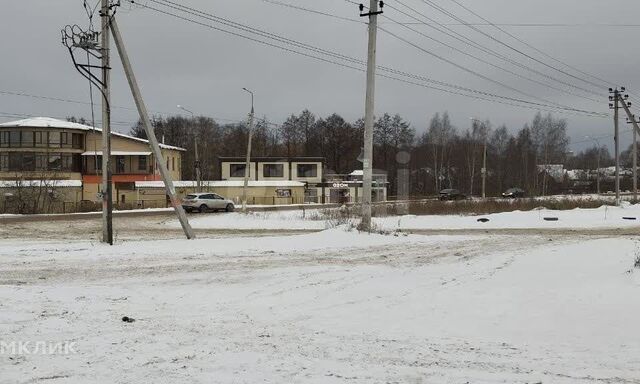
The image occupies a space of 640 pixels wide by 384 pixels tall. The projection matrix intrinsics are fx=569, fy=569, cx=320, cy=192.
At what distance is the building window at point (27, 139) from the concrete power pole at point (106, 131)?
5884cm

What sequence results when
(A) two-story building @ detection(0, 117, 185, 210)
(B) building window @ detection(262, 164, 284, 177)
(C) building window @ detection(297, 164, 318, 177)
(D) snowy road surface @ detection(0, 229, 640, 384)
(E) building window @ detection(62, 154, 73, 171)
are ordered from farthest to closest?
(B) building window @ detection(262, 164, 284, 177)
(C) building window @ detection(297, 164, 318, 177)
(E) building window @ detection(62, 154, 73, 171)
(A) two-story building @ detection(0, 117, 185, 210)
(D) snowy road surface @ detection(0, 229, 640, 384)

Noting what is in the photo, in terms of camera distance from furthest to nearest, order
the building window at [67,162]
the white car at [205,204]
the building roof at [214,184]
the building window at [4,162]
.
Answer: the building window at [67,162], the building window at [4,162], the building roof at [214,184], the white car at [205,204]

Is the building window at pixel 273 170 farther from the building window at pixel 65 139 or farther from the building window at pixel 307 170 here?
the building window at pixel 65 139

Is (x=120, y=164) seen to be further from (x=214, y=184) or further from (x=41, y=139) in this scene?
(x=214, y=184)

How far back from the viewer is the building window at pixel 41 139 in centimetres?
6869

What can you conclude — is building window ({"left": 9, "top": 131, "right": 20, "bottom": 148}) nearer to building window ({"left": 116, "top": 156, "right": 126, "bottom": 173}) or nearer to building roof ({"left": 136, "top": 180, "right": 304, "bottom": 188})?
building window ({"left": 116, "top": 156, "right": 126, "bottom": 173})

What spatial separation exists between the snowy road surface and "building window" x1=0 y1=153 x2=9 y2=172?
6289 centimetres

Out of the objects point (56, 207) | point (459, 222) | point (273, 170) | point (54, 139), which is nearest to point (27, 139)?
point (54, 139)

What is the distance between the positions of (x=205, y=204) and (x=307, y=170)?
39.8 metres

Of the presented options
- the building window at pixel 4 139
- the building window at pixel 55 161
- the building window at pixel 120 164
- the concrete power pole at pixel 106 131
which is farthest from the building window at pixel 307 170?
the concrete power pole at pixel 106 131

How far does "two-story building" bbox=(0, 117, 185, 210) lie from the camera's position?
223ft

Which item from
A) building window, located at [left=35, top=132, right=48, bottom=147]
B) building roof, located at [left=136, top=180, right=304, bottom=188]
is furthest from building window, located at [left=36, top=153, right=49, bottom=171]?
building roof, located at [left=136, top=180, right=304, bottom=188]

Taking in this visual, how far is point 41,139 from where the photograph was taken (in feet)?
226

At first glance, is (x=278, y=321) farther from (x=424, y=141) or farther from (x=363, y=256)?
(x=424, y=141)
